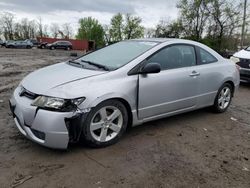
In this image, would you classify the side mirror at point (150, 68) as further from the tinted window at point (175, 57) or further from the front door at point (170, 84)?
the tinted window at point (175, 57)

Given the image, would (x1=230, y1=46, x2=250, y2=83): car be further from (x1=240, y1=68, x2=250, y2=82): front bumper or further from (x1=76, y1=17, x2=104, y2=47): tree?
(x1=76, y1=17, x2=104, y2=47): tree

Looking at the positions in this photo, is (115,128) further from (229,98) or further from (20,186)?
(229,98)

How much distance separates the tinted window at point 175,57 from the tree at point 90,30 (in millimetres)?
69014

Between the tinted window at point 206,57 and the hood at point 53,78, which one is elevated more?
the tinted window at point 206,57

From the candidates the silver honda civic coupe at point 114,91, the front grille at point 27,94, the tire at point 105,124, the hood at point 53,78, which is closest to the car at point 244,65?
the silver honda civic coupe at point 114,91

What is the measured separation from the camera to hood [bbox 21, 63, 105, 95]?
318 cm

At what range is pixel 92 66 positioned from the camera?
381 centimetres

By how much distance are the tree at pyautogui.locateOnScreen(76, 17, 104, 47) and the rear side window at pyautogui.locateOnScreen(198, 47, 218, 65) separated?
6871 centimetres

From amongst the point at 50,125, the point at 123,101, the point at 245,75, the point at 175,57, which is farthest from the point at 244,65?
the point at 50,125

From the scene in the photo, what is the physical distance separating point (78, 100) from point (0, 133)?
1.53 meters

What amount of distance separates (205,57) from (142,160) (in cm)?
249

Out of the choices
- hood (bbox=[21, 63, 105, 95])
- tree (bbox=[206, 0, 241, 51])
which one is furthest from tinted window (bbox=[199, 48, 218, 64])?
tree (bbox=[206, 0, 241, 51])

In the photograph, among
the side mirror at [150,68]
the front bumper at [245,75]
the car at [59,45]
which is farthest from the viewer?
the car at [59,45]

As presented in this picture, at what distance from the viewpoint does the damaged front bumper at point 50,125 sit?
9.66 feet
